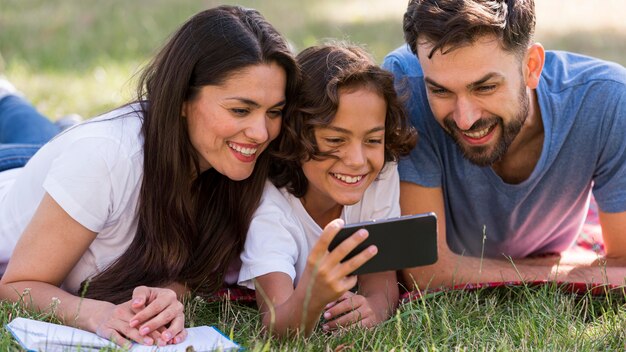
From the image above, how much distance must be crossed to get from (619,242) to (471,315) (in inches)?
34.8

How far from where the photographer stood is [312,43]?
28.4 ft

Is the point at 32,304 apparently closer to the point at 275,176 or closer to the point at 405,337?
the point at 275,176

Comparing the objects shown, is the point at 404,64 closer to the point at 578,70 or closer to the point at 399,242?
the point at 578,70

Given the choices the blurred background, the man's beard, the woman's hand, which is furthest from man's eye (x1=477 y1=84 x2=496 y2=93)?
the blurred background

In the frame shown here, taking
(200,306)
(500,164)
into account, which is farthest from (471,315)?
(200,306)

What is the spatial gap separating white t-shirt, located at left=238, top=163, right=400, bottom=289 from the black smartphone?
22.9 inches

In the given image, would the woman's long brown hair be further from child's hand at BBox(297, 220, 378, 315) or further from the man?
child's hand at BBox(297, 220, 378, 315)

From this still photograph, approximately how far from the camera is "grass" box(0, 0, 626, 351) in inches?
138

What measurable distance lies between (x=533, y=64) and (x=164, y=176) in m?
1.64

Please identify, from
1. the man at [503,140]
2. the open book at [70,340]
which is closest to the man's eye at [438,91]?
the man at [503,140]

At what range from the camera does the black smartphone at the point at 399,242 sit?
125 inches

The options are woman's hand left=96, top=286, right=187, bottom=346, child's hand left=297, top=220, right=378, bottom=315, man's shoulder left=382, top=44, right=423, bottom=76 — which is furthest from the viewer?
man's shoulder left=382, top=44, right=423, bottom=76

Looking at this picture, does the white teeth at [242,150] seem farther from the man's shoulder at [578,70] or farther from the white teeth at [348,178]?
the man's shoulder at [578,70]

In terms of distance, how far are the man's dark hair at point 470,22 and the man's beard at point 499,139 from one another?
0.24 metres
